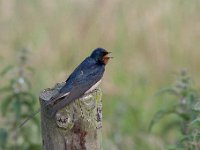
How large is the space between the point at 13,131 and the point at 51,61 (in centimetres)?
345

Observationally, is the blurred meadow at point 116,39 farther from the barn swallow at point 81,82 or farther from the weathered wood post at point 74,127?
the weathered wood post at point 74,127

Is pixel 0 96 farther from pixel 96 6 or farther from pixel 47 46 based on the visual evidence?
pixel 96 6

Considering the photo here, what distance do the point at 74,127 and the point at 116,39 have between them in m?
5.83

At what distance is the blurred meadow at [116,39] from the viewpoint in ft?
30.3

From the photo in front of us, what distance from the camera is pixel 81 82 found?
493 cm

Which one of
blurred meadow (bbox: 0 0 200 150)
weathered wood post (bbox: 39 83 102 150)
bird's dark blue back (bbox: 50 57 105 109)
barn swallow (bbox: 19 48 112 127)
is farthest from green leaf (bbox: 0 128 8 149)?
blurred meadow (bbox: 0 0 200 150)

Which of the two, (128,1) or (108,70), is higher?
(128,1)

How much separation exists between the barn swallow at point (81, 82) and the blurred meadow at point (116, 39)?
354cm

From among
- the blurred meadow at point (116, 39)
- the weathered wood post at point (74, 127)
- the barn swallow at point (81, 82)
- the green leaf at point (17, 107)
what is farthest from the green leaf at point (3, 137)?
the blurred meadow at point (116, 39)

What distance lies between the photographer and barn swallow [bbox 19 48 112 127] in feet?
14.4

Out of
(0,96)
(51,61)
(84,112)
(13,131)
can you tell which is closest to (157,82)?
(51,61)

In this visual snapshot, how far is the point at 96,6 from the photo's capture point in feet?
34.2

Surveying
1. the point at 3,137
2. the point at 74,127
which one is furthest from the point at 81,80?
the point at 3,137

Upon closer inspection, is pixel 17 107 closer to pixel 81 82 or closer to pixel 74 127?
pixel 81 82
